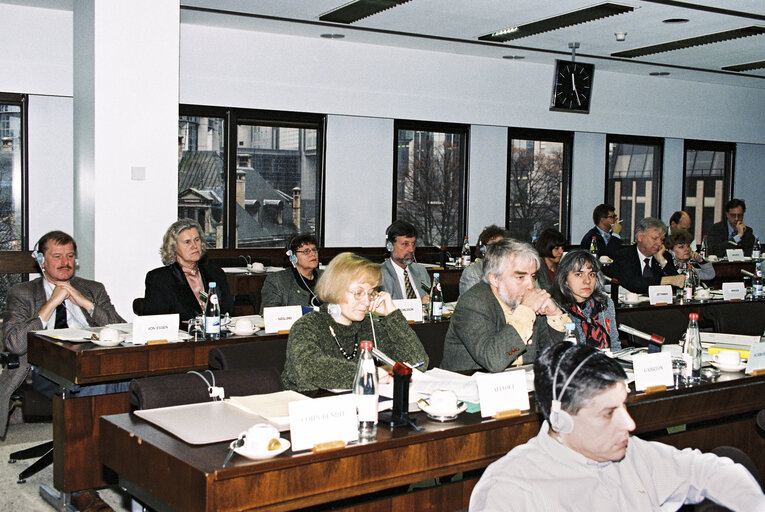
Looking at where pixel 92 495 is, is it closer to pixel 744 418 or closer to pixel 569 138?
pixel 744 418

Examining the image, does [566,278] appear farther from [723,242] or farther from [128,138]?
[723,242]

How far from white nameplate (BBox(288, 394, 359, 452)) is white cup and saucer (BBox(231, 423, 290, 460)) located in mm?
42

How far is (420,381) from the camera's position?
294 cm

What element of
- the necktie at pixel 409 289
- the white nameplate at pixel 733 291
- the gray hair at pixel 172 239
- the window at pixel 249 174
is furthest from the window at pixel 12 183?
the white nameplate at pixel 733 291

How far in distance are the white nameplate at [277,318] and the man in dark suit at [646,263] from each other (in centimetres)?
306

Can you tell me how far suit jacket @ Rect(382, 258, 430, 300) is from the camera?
540 centimetres

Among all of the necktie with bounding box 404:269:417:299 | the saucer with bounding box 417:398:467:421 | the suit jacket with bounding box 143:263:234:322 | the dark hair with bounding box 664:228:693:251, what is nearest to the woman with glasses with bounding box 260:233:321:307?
the suit jacket with bounding box 143:263:234:322

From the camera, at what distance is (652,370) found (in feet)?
9.90

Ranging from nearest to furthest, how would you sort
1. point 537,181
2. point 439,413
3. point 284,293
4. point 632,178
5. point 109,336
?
point 439,413 → point 109,336 → point 284,293 → point 537,181 → point 632,178

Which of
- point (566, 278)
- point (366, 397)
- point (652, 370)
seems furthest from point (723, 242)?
point (366, 397)

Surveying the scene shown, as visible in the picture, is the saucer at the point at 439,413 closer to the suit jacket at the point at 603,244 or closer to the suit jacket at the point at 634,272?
the suit jacket at the point at 634,272

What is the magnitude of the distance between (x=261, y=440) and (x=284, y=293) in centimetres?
291

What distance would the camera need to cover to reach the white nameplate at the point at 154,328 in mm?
3853

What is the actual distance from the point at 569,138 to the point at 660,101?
1500mm
